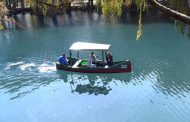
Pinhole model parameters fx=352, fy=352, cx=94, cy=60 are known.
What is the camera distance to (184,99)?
20.7 meters

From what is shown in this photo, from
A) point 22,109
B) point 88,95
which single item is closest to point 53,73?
point 88,95

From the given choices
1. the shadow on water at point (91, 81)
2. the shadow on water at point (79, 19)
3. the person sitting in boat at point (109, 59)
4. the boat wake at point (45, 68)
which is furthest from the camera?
the shadow on water at point (79, 19)

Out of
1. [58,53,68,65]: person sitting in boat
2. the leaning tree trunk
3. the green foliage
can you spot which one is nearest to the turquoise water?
[58,53,68,65]: person sitting in boat

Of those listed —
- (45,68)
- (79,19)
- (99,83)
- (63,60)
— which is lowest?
(99,83)

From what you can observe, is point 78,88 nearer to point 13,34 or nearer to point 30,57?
point 30,57

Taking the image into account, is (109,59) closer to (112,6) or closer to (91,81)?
(91,81)

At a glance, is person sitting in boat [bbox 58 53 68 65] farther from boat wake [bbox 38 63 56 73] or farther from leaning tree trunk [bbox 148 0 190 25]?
leaning tree trunk [bbox 148 0 190 25]

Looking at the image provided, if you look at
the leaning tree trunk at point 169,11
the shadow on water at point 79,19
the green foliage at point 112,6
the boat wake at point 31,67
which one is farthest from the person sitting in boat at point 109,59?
the shadow on water at point 79,19

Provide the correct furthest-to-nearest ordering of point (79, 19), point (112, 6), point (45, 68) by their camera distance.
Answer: point (79, 19) < point (45, 68) < point (112, 6)

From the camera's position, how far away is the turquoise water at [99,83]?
19.5 metres

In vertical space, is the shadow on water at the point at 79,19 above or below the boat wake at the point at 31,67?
above

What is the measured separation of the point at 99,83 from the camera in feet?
82.9

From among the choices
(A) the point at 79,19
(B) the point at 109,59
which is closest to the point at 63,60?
(B) the point at 109,59

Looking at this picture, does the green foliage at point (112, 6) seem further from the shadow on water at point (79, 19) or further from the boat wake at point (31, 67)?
the shadow on water at point (79, 19)
